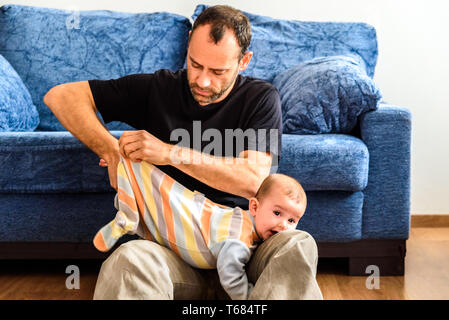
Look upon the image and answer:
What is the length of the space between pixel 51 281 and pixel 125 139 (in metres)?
0.72

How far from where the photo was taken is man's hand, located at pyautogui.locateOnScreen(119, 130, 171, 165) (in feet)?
3.64

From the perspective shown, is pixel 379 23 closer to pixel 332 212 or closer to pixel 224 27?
pixel 332 212

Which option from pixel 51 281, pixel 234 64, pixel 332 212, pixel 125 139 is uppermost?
pixel 234 64

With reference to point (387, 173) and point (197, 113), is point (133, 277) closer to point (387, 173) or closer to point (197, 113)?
point (197, 113)

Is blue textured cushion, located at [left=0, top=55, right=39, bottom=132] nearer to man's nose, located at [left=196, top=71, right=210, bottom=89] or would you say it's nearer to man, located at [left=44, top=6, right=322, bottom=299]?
man, located at [left=44, top=6, right=322, bottom=299]

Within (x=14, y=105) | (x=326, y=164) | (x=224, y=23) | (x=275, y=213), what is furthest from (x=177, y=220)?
(x=14, y=105)

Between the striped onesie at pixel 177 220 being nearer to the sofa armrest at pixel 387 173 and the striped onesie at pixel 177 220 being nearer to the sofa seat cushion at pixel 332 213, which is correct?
the sofa seat cushion at pixel 332 213

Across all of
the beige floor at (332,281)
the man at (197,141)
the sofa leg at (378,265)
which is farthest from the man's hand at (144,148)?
the sofa leg at (378,265)

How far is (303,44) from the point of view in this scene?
2.13 meters

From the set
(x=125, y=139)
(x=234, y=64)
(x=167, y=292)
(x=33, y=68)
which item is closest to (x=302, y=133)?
(x=234, y=64)

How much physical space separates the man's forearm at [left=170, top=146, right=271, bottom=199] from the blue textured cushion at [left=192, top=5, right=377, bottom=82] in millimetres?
973

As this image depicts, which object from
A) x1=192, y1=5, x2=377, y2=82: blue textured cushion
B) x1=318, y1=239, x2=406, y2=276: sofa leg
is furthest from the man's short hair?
x1=192, y1=5, x2=377, y2=82: blue textured cushion

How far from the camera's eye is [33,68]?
82.3 inches

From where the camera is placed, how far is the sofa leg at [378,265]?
64.7 inches
